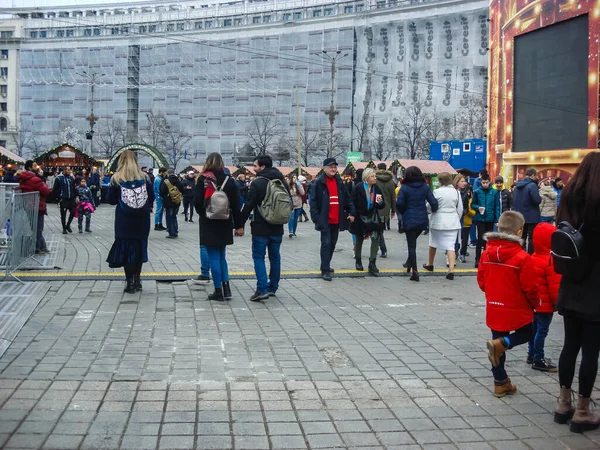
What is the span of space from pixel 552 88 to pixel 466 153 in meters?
20.8

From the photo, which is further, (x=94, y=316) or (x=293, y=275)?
(x=293, y=275)

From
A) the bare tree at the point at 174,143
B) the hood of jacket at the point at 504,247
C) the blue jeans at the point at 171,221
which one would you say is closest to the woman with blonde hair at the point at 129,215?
the hood of jacket at the point at 504,247

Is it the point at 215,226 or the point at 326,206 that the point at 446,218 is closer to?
the point at 326,206

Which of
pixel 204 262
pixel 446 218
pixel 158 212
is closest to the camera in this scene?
pixel 204 262

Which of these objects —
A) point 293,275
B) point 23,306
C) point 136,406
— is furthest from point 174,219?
point 136,406

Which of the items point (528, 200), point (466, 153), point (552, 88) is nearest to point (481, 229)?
point (528, 200)

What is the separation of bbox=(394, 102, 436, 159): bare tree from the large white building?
43.4 inches

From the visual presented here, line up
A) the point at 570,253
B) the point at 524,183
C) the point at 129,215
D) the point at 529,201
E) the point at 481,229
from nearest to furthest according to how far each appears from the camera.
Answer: the point at 570,253, the point at 129,215, the point at 481,229, the point at 529,201, the point at 524,183

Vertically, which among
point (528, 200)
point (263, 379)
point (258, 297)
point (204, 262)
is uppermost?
point (528, 200)

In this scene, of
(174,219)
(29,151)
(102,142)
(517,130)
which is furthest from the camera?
(29,151)

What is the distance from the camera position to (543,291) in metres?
5.89

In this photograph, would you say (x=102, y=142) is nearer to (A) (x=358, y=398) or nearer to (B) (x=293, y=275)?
(B) (x=293, y=275)

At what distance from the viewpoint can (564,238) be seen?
4.52 metres

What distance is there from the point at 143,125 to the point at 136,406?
232 feet
